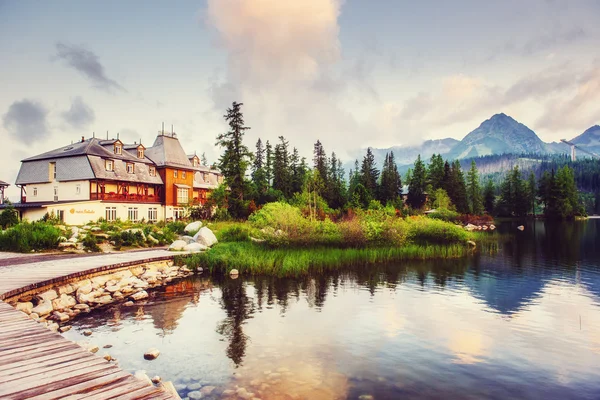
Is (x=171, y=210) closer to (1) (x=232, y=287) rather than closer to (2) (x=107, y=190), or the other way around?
(2) (x=107, y=190)

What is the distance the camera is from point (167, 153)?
48.0 m

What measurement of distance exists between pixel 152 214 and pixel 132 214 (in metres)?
2.92

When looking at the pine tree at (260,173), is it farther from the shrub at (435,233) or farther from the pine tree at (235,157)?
the shrub at (435,233)

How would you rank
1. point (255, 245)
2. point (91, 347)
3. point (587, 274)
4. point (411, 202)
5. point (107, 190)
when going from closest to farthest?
point (91, 347) < point (587, 274) < point (255, 245) < point (107, 190) < point (411, 202)

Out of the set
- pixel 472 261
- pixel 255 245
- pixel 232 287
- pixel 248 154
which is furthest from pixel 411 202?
pixel 232 287

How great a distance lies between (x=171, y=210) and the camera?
1861 inches

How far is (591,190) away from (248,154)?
163 metres

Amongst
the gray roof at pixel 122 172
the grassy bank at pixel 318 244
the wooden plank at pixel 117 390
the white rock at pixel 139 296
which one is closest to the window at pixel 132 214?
the gray roof at pixel 122 172

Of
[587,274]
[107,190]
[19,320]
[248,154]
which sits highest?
[248,154]

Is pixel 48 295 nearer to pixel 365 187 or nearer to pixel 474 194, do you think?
pixel 365 187

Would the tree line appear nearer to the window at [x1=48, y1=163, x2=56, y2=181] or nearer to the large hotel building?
the large hotel building

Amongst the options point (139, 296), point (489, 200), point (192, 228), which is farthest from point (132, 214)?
point (489, 200)

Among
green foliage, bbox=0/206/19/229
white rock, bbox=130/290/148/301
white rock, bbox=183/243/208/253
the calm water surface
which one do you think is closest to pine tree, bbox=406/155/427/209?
the calm water surface

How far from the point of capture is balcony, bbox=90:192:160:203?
39.1 m
